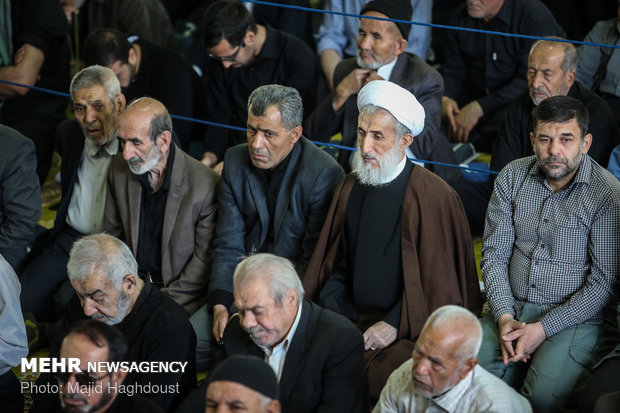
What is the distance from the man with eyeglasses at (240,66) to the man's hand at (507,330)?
2205 millimetres

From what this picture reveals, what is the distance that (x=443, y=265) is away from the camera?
145 inches

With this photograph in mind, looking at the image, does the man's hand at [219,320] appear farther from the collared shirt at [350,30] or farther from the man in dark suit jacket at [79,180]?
the collared shirt at [350,30]

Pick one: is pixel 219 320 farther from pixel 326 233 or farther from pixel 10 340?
pixel 10 340

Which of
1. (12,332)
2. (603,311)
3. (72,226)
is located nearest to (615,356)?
(603,311)

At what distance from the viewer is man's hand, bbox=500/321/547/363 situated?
3.49m

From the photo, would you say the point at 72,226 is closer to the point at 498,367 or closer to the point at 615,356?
the point at 498,367

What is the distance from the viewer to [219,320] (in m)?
3.88

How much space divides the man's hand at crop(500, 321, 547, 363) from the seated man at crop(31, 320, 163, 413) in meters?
1.37

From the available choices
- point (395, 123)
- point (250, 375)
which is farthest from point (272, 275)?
point (395, 123)

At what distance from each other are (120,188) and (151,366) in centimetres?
116

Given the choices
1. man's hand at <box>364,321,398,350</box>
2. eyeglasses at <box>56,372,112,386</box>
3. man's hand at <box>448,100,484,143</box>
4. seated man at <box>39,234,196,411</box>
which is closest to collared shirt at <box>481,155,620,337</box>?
man's hand at <box>364,321,398,350</box>

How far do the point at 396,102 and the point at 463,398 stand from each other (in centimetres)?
131

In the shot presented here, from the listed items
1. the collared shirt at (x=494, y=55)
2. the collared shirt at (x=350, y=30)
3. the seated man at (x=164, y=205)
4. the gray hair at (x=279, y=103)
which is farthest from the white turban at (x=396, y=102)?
the collared shirt at (x=350, y=30)

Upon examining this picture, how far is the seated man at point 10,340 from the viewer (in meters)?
3.55
